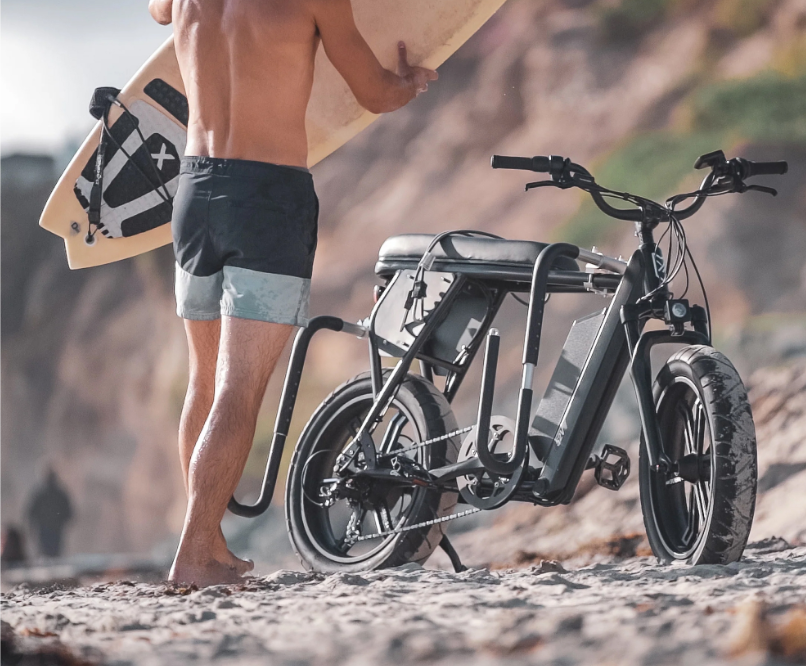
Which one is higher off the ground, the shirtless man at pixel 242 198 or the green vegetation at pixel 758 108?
the green vegetation at pixel 758 108

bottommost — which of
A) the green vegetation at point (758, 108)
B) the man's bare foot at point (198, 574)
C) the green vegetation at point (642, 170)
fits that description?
the man's bare foot at point (198, 574)

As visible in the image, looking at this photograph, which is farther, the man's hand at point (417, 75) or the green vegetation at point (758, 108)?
the green vegetation at point (758, 108)

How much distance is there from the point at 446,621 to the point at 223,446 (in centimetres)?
79

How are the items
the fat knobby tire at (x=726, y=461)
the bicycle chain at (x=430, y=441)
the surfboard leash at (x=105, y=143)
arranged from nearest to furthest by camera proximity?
the fat knobby tire at (x=726, y=461)
the bicycle chain at (x=430, y=441)
the surfboard leash at (x=105, y=143)

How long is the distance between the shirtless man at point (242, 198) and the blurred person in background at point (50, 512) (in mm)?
9746

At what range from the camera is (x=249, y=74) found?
2.37m

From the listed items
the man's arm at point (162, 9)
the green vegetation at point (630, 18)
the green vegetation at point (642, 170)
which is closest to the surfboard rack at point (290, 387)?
the man's arm at point (162, 9)

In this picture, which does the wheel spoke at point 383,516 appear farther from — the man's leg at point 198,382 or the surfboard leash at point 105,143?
the surfboard leash at point 105,143

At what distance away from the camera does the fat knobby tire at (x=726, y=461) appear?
2092mm

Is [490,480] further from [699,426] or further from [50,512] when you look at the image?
[50,512]

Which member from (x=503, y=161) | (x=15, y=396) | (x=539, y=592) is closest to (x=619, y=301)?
(x=503, y=161)

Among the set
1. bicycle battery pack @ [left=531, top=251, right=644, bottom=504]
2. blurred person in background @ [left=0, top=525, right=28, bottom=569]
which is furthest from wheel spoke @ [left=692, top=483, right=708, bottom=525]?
blurred person in background @ [left=0, top=525, right=28, bottom=569]

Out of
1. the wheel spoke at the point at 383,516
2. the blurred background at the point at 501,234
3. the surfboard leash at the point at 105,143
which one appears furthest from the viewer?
the blurred background at the point at 501,234

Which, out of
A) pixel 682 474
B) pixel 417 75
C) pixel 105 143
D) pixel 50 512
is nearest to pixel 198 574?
pixel 682 474
